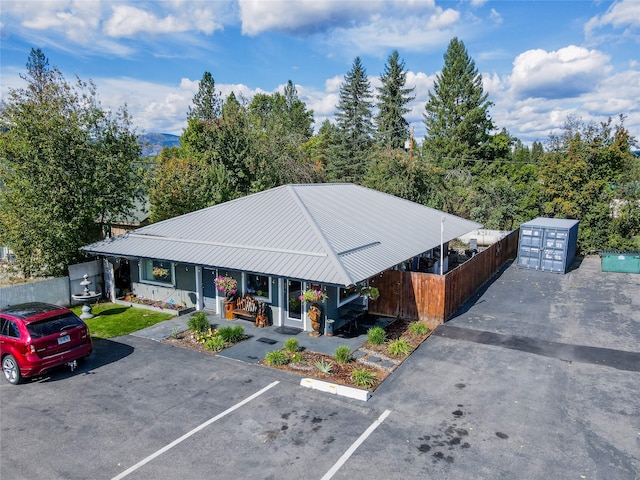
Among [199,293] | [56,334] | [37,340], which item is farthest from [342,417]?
[199,293]

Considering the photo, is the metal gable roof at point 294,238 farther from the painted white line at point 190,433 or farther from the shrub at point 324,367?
the painted white line at point 190,433

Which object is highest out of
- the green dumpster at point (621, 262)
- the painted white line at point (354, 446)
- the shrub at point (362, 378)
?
the green dumpster at point (621, 262)

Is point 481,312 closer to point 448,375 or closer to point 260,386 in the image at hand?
point 448,375

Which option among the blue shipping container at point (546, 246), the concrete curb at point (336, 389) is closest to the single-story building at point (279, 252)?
the concrete curb at point (336, 389)

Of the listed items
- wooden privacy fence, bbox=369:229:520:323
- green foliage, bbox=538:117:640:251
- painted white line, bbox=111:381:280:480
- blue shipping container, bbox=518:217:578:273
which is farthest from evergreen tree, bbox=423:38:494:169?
painted white line, bbox=111:381:280:480

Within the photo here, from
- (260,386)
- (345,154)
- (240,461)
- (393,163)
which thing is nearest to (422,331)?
(260,386)

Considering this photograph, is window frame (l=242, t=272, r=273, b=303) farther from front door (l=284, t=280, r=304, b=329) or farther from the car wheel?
the car wheel
